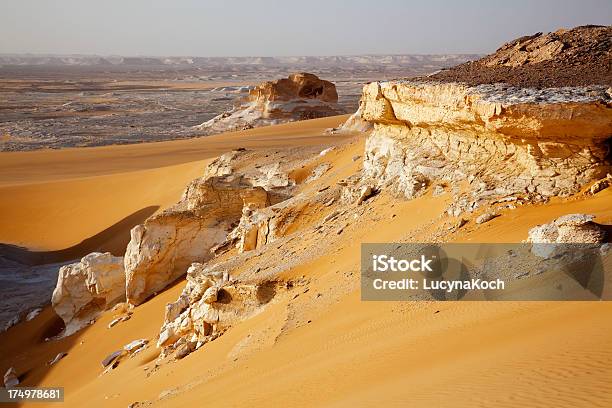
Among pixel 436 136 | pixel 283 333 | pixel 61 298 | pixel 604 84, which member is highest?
pixel 604 84

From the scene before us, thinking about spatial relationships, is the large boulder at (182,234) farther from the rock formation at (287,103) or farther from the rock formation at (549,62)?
the rock formation at (287,103)

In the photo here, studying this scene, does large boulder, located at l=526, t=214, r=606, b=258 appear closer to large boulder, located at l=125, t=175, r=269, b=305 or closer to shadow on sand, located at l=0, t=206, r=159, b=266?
large boulder, located at l=125, t=175, r=269, b=305

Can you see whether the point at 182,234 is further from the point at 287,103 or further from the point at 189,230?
the point at 287,103

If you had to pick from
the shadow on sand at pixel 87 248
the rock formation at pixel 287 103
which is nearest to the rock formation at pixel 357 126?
the shadow on sand at pixel 87 248

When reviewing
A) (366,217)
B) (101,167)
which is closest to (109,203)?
(101,167)

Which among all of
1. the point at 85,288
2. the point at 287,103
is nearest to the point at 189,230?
the point at 85,288

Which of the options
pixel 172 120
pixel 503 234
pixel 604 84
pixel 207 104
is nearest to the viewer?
pixel 503 234

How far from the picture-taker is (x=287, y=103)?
38.3 metres

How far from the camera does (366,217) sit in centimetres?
962

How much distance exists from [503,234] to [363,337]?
6.64ft

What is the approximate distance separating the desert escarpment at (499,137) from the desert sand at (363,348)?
16.0 inches

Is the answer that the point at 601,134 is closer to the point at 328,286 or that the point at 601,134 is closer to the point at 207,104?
the point at 328,286

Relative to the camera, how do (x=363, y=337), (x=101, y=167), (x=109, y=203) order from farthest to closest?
(x=101, y=167) < (x=109, y=203) < (x=363, y=337)

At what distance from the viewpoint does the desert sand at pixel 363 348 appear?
4527 millimetres
